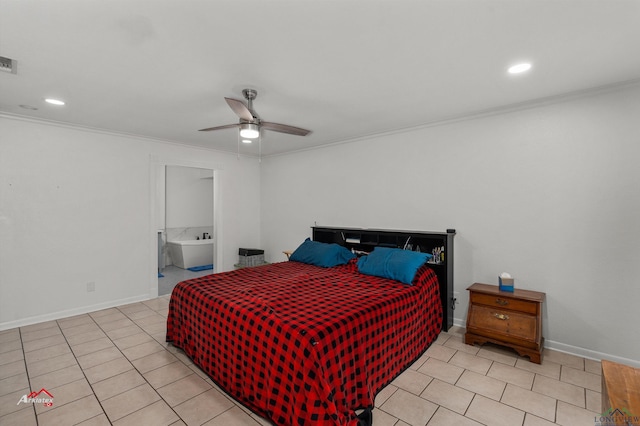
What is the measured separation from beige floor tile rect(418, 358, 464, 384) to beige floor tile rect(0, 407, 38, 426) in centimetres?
289

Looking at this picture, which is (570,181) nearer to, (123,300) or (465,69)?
(465,69)

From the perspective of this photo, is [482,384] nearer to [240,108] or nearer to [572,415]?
[572,415]

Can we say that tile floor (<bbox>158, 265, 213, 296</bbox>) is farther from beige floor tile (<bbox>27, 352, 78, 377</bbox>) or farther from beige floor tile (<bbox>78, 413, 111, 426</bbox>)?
beige floor tile (<bbox>78, 413, 111, 426</bbox>)

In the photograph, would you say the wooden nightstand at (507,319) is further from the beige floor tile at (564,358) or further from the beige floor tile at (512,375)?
the beige floor tile at (512,375)

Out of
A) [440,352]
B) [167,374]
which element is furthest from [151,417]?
[440,352]

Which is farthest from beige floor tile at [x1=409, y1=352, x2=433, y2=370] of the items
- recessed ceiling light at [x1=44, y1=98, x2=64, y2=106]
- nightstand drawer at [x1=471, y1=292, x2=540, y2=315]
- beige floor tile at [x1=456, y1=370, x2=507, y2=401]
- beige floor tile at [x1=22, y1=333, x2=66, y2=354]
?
recessed ceiling light at [x1=44, y1=98, x2=64, y2=106]

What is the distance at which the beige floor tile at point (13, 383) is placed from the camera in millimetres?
2248

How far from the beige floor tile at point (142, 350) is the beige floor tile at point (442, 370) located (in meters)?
2.57

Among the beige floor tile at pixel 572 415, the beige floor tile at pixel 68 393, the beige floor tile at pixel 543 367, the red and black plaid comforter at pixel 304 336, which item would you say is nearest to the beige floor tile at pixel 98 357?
the beige floor tile at pixel 68 393

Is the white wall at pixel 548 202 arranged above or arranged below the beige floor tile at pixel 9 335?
above

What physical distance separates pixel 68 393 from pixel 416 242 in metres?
3.64

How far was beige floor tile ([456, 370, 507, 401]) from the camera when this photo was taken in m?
2.21

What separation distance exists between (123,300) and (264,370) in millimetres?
3397

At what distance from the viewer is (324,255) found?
153 inches
